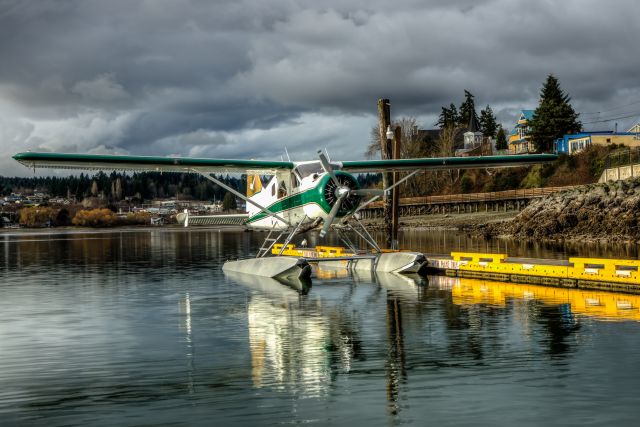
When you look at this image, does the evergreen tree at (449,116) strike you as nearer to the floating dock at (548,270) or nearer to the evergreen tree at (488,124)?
the evergreen tree at (488,124)

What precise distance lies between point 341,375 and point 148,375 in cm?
211

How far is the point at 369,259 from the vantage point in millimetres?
19906

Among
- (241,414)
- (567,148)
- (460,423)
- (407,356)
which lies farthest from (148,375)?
(567,148)

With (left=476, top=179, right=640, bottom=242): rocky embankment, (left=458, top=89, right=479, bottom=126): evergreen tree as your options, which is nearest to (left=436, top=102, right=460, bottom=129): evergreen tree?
(left=458, top=89, right=479, bottom=126): evergreen tree

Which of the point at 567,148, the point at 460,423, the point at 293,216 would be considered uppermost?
the point at 567,148

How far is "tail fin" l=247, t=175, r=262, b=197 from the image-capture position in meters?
22.8

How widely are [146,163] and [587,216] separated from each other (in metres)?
25.9

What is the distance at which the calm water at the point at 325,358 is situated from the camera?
6.15 m

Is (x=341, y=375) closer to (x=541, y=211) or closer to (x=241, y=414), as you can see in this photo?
(x=241, y=414)

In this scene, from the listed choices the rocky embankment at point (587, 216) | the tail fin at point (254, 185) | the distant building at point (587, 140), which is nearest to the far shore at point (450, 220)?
the rocky embankment at point (587, 216)

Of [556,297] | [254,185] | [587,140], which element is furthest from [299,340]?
[587,140]

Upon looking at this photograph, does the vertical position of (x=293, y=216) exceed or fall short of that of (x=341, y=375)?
it exceeds it

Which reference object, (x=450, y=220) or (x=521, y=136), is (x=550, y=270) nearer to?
(x=450, y=220)

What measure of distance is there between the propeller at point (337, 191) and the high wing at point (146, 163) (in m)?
2.04
